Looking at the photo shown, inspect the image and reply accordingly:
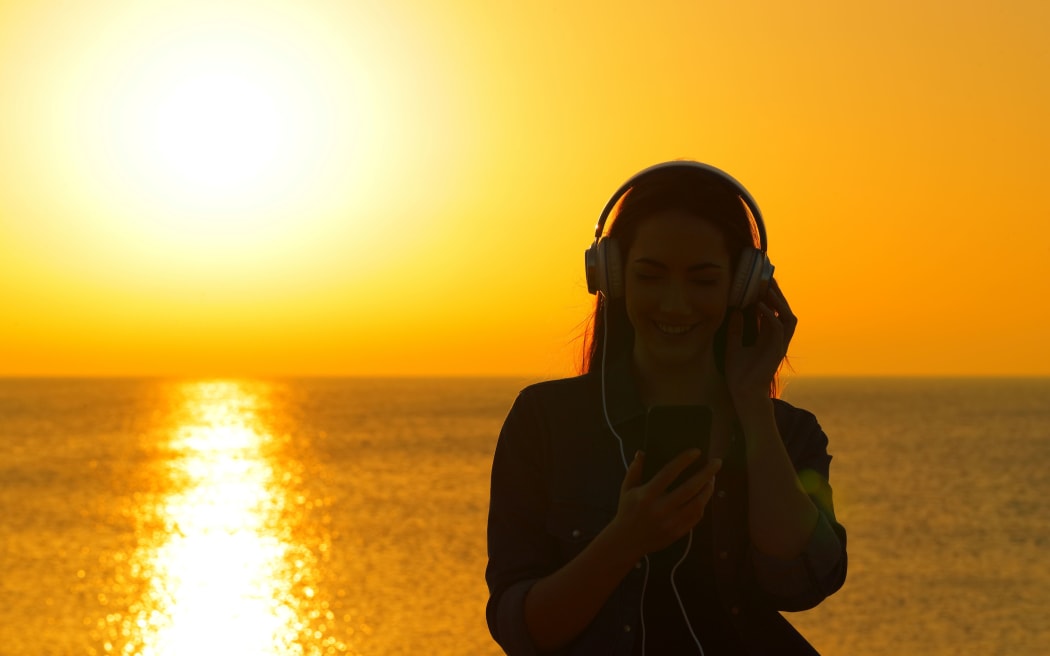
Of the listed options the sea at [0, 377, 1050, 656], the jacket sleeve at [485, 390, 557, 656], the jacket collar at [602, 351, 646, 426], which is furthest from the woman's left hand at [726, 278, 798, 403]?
the sea at [0, 377, 1050, 656]

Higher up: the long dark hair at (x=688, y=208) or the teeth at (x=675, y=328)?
the long dark hair at (x=688, y=208)

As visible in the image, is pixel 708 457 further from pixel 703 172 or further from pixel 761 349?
pixel 703 172

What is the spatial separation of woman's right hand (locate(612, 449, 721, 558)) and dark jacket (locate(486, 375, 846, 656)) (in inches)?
11.6

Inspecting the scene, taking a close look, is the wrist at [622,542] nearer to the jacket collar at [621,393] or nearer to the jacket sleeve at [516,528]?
the jacket sleeve at [516,528]

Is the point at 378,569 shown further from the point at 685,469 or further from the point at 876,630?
the point at 685,469

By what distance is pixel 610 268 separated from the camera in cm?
333

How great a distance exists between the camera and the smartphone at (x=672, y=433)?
288 centimetres

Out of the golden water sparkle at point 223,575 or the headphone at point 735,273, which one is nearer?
the headphone at point 735,273

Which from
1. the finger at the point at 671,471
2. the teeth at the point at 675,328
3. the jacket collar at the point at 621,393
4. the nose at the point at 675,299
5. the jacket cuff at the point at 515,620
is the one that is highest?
the nose at the point at 675,299

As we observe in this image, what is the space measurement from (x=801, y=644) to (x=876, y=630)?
40.8 metres

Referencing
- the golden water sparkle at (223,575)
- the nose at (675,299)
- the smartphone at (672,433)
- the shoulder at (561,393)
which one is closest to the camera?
the smartphone at (672,433)

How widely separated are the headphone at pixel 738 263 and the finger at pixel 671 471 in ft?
1.92

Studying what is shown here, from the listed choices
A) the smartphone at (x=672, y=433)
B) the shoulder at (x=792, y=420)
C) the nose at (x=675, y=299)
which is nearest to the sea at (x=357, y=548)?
the shoulder at (x=792, y=420)

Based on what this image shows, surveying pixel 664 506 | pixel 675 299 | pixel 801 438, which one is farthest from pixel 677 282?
pixel 664 506
